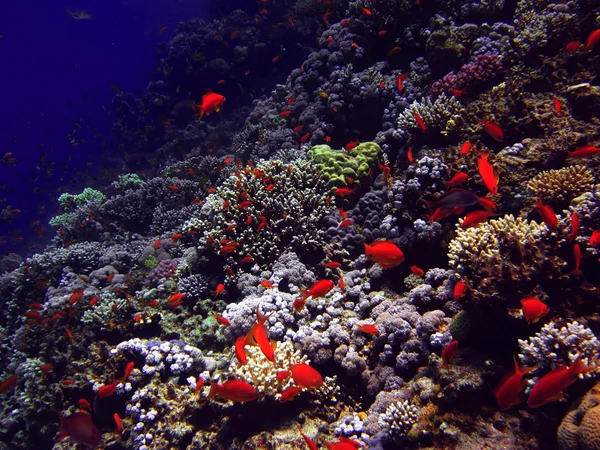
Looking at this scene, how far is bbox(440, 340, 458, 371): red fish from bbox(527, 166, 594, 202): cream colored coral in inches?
111

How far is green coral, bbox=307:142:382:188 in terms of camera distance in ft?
23.5

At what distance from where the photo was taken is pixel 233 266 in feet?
21.2

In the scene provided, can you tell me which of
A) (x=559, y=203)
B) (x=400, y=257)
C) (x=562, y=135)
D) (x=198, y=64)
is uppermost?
(x=198, y=64)

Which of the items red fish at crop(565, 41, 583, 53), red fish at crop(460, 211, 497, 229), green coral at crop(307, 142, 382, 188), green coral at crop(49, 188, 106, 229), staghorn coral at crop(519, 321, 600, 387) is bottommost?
staghorn coral at crop(519, 321, 600, 387)

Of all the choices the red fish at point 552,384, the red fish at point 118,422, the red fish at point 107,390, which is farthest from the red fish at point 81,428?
the red fish at point 552,384

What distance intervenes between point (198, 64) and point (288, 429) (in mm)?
20774

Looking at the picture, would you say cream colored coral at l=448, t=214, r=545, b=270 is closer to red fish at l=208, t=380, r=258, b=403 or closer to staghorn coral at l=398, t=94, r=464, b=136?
staghorn coral at l=398, t=94, r=464, b=136

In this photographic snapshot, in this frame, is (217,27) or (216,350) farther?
(217,27)

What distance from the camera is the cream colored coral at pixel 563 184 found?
168 inches

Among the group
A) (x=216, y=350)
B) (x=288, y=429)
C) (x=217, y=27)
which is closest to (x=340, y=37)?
(x=216, y=350)

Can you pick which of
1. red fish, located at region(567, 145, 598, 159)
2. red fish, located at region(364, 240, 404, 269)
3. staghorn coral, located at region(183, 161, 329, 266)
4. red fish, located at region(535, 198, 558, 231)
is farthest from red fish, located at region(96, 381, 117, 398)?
red fish, located at region(567, 145, 598, 159)

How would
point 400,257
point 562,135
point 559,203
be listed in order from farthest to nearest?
point 562,135
point 559,203
point 400,257

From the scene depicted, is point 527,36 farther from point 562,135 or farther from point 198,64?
point 198,64

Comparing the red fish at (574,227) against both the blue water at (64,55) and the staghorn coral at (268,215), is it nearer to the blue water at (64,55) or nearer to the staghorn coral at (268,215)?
the staghorn coral at (268,215)
